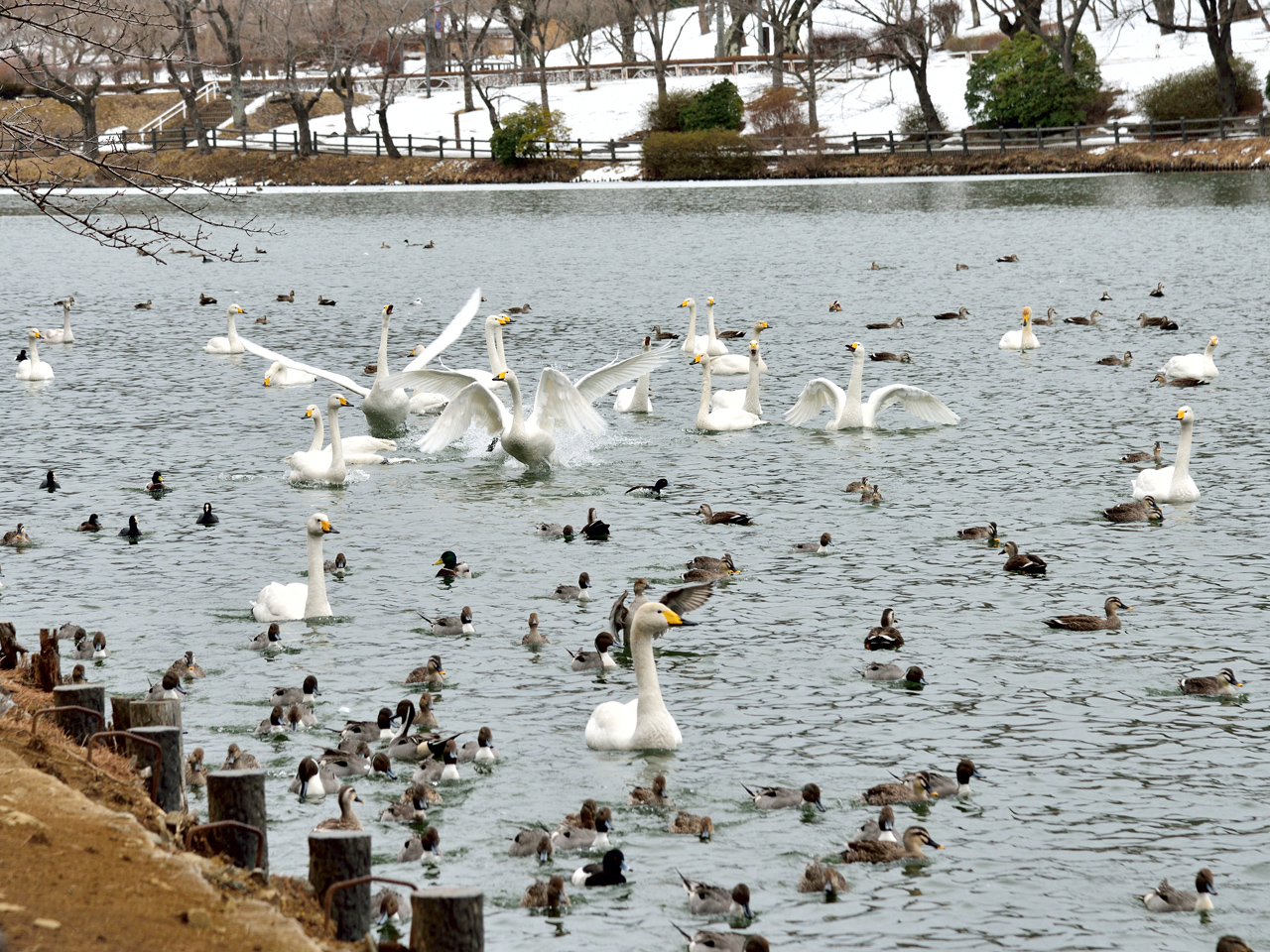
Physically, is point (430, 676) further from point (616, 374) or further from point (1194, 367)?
point (1194, 367)

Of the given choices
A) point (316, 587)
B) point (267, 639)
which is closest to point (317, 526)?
point (316, 587)

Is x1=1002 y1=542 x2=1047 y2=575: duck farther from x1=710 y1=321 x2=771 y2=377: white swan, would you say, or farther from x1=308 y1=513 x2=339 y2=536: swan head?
x1=710 y1=321 x2=771 y2=377: white swan

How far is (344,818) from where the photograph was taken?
30.2 ft

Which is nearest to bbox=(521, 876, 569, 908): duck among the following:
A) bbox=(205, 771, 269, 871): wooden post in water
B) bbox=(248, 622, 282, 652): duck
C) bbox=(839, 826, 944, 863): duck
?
bbox=(205, 771, 269, 871): wooden post in water

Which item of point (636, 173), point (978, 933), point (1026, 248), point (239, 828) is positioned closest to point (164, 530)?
point (239, 828)

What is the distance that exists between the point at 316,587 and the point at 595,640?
9.30 ft

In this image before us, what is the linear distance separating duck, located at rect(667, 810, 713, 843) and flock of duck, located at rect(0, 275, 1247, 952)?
0.4 inches

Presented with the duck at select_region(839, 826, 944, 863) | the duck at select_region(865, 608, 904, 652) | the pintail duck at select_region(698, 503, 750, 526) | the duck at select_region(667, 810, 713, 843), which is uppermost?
the pintail duck at select_region(698, 503, 750, 526)

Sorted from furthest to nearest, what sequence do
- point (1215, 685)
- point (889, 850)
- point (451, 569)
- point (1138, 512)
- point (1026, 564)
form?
point (1138, 512), point (451, 569), point (1026, 564), point (1215, 685), point (889, 850)

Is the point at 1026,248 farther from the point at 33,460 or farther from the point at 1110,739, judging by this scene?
the point at 1110,739

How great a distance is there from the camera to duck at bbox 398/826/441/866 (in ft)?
29.8

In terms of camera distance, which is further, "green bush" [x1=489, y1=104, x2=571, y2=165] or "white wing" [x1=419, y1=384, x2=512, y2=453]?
"green bush" [x1=489, y1=104, x2=571, y2=165]

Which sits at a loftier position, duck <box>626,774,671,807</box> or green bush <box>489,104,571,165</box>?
green bush <box>489,104,571,165</box>

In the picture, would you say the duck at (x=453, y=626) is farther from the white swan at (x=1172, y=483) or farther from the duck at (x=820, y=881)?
the white swan at (x=1172, y=483)
